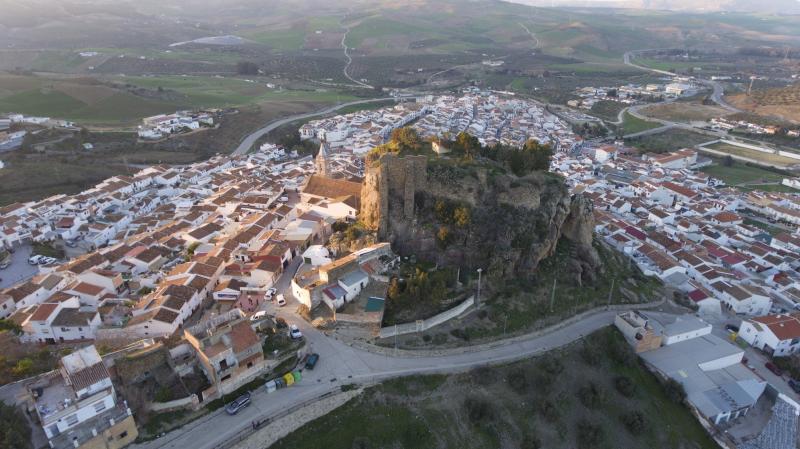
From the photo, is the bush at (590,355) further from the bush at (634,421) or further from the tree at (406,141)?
the tree at (406,141)

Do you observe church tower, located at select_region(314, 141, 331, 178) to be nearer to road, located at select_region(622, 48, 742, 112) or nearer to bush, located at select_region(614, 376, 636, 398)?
bush, located at select_region(614, 376, 636, 398)

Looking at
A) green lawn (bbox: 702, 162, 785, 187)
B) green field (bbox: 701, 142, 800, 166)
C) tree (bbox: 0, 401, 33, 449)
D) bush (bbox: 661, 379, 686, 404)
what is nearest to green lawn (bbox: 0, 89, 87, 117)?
tree (bbox: 0, 401, 33, 449)

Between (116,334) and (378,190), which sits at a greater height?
(378,190)

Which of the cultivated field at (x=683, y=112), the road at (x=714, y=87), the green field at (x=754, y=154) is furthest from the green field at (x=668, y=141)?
the road at (x=714, y=87)

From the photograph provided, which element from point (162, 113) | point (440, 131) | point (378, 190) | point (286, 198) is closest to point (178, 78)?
point (162, 113)

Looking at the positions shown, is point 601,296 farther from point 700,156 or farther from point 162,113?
point 162,113

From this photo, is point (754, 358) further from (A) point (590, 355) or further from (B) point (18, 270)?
(B) point (18, 270)
